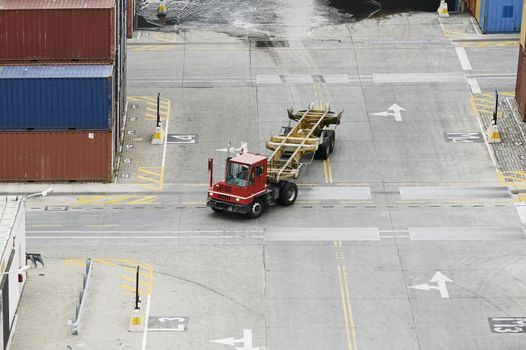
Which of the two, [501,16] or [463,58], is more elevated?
[501,16]

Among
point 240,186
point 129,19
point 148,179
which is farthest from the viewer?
point 129,19

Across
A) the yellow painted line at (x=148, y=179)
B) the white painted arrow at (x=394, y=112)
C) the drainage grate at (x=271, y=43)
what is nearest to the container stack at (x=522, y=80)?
the white painted arrow at (x=394, y=112)

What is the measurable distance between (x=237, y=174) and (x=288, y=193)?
3.44 metres

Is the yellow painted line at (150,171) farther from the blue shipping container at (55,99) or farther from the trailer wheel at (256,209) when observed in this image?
the trailer wheel at (256,209)

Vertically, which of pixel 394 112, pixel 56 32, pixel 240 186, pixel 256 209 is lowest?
pixel 394 112

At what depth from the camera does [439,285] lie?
68688 mm

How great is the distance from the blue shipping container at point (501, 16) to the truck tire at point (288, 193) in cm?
3198

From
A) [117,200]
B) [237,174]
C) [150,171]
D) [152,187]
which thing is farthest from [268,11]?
[237,174]

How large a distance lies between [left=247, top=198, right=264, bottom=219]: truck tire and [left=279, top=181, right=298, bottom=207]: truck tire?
1.34 m

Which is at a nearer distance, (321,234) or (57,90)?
(321,234)

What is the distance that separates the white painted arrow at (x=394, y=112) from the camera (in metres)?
90.2

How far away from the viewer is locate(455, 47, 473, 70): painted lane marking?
A: 98.5 meters

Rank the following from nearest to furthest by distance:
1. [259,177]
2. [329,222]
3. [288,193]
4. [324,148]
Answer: [259,177]
[329,222]
[288,193]
[324,148]

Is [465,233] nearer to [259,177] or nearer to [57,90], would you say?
[259,177]
